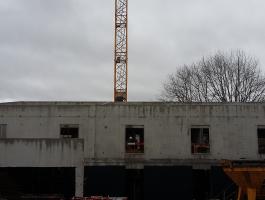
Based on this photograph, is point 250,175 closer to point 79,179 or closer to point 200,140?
point 79,179

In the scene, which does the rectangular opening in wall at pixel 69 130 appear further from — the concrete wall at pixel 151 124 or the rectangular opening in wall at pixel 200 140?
the rectangular opening in wall at pixel 200 140

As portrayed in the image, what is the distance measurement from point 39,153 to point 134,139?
801 cm

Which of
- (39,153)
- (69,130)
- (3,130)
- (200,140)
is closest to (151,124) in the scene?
(200,140)

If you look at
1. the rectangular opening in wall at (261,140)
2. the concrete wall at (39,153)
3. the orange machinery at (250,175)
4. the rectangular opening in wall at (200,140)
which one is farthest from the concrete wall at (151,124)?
the orange machinery at (250,175)

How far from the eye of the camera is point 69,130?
3497cm

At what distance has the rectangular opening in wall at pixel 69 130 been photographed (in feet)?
114

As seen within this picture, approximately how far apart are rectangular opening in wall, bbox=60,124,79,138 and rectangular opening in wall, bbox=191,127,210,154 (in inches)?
324

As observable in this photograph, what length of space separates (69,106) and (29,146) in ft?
20.2

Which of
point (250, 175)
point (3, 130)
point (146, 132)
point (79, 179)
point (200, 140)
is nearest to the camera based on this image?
point (250, 175)

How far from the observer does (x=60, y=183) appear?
35344 mm

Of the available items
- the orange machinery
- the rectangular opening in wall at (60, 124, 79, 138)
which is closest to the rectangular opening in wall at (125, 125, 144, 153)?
the rectangular opening in wall at (60, 124, 79, 138)

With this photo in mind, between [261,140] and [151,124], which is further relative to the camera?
[261,140]

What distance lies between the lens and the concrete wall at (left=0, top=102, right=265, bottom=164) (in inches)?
1357

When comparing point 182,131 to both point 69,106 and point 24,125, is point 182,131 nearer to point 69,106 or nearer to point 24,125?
point 69,106
